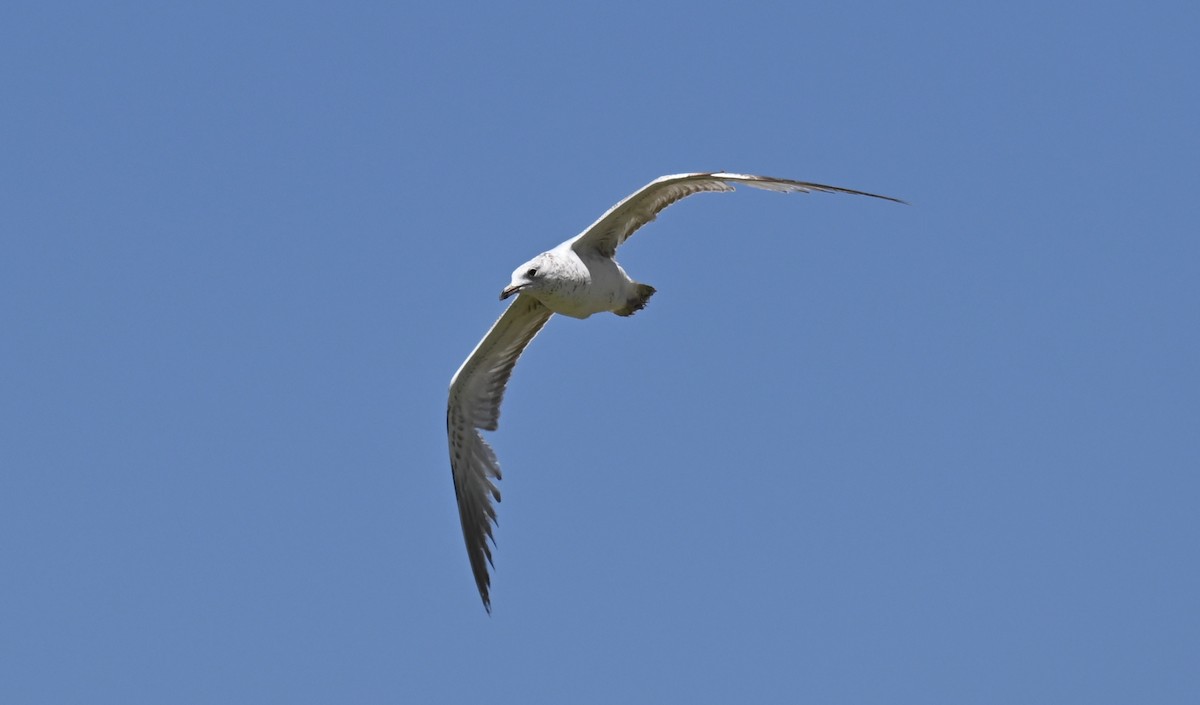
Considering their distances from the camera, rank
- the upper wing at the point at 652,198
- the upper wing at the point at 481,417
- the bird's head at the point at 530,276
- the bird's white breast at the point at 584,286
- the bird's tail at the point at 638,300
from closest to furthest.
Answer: the upper wing at the point at 652,198
the bird's head at the point at 530,276
the bird's white breast at the point at 584,286
the bird's tail at the point at 638,300
the upper wing at the point at 481,417

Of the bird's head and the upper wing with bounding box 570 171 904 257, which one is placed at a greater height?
the upper wing with bounding box 570 171 904 257

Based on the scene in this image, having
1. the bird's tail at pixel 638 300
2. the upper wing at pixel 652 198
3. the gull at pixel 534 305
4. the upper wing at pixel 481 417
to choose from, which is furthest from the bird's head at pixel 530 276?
the upper wing at pixel 481 417

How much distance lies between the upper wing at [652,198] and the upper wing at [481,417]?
2.19 metres

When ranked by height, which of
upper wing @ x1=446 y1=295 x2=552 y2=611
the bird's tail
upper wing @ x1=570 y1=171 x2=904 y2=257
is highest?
upper wing @ x1=570 y1=171 x2=904 y2=257

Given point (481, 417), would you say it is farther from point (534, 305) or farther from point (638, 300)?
point (638, 300)

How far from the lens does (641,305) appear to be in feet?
64.4

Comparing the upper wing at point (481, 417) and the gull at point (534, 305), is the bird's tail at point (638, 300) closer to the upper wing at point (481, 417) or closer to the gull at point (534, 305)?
the gull at point (534, 305)

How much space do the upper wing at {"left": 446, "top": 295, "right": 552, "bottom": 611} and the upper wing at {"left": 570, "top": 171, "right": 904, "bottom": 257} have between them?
2.19 m

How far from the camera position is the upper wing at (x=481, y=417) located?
21.2m

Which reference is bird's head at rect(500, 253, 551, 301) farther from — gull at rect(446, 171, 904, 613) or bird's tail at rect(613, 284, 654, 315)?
bird's tail at rect(613, 284, 654, 315)

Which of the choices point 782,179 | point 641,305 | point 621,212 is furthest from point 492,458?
point 782,179

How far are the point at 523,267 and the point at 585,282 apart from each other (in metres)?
0.81

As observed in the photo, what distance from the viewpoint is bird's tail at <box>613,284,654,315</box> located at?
63.9 feet

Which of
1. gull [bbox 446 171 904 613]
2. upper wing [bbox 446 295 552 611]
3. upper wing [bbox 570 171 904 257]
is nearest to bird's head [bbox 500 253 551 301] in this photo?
gull [bbox 446 171 904 613]
